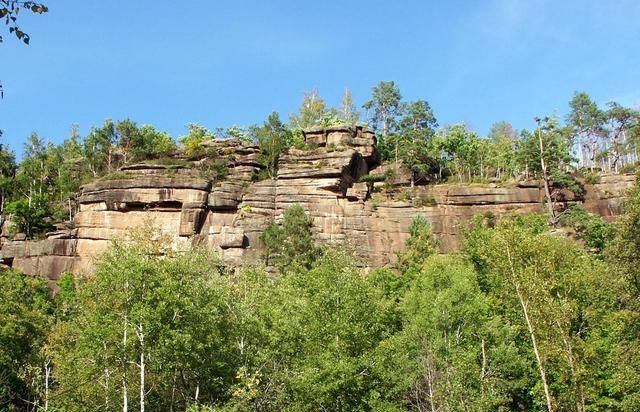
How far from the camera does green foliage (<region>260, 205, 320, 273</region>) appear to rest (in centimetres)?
5409

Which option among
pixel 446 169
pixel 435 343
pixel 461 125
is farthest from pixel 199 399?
pixel 461 125

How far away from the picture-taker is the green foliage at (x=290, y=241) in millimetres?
54094

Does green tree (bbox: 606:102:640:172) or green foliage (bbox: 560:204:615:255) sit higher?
green tree (bbox: 606:102:640:172)

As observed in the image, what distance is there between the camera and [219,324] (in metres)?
28.1

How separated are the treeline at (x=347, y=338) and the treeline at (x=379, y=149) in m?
32.2

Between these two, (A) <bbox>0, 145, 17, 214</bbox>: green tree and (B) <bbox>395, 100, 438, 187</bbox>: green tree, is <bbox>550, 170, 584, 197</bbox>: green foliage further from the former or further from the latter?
(A) <bbox>0, 145, 17, 214</bbox>: green tree

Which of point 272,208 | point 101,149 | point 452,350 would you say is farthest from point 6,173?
point 452,350

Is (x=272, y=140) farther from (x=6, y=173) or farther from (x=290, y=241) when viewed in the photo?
(x=6, y=173)

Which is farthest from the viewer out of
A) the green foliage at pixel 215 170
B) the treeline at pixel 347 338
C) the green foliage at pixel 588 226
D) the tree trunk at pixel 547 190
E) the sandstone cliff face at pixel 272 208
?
the green foliage at pixel 215 170

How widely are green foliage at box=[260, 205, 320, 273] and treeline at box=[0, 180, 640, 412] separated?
17872 millimetres

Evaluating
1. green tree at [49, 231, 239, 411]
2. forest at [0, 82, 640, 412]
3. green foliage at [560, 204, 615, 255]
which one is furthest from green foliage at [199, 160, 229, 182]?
green tree at [49, 231, 239, 411]

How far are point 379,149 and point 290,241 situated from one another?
2743 cm

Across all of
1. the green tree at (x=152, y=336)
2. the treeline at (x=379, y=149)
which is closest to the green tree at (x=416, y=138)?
the treeline at (x=379, y=149)

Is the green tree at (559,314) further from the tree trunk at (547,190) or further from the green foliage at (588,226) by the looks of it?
the tree trunk at (547,190)
